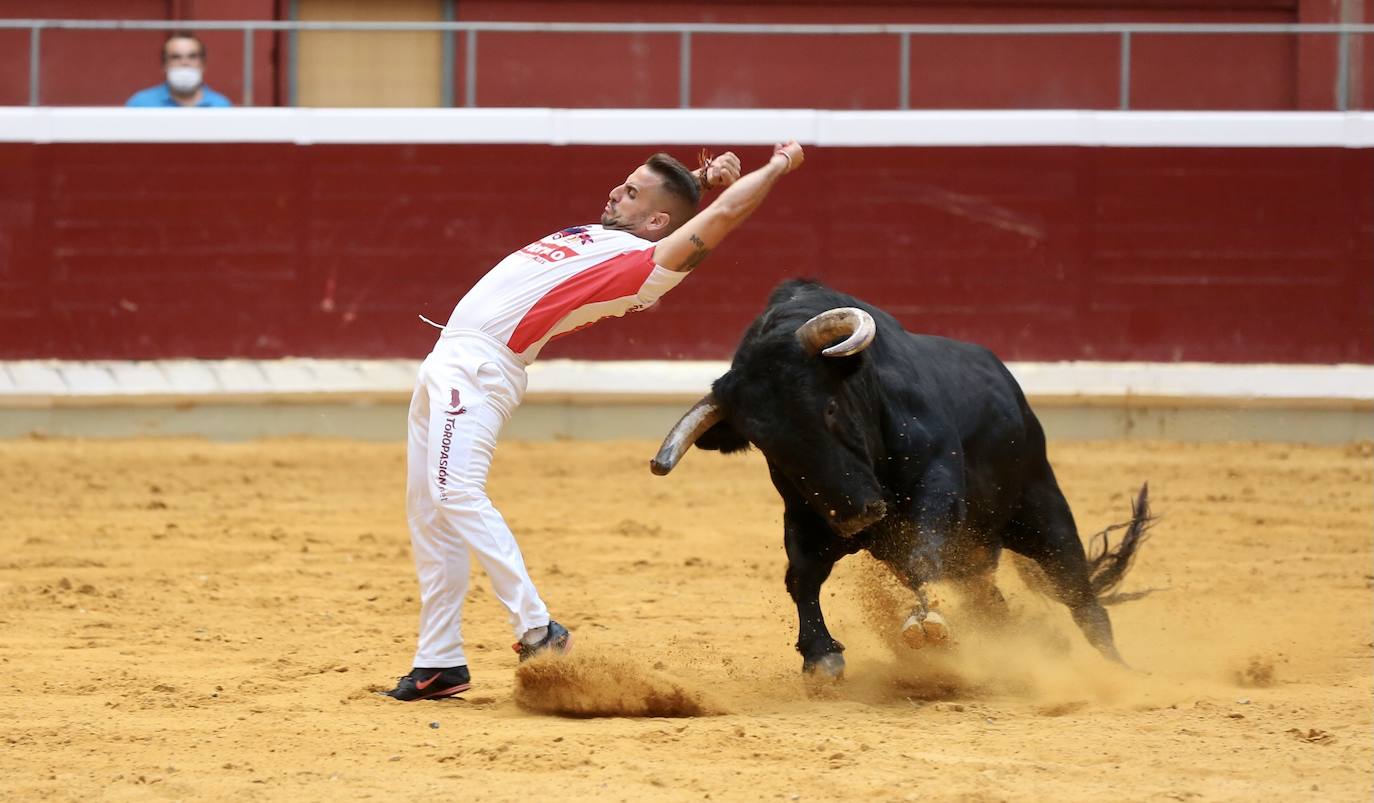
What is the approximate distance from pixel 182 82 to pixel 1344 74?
757 centimetres

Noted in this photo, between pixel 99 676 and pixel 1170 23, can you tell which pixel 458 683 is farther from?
pixel 1170 23

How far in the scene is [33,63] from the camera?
11.9 m

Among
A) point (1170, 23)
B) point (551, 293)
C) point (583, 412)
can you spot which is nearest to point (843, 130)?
point (583, 412)

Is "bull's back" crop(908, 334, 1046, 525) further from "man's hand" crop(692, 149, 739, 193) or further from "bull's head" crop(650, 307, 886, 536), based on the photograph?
"man's hand" crop(692, 149, 739, 193)

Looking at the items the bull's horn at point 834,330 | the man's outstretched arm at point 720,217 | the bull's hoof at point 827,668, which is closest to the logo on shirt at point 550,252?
the man's outstretched arm at point 720,217

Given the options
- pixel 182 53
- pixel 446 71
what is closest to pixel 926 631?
pixel 182 53

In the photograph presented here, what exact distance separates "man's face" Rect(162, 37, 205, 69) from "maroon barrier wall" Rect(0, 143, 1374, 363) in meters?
0.53

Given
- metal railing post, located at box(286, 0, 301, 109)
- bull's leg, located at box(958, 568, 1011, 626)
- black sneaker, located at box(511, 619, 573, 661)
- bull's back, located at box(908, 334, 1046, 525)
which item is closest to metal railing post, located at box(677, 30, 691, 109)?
metal railing post, located at box(286, 0, 301, 109)

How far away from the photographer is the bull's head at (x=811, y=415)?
15.9 feet

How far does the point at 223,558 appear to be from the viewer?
793 cm

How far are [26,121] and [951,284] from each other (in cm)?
609

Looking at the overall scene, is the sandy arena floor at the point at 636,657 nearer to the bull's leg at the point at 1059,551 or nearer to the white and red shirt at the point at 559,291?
the bull's leg at the point at 1059,551

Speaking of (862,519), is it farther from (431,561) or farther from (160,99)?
(160,99)

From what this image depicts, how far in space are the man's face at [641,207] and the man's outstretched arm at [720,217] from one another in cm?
21
